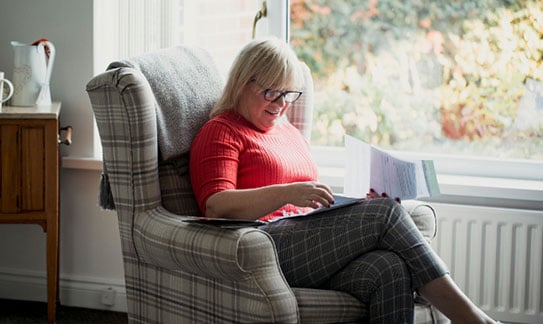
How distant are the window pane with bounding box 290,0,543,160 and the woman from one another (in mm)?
830

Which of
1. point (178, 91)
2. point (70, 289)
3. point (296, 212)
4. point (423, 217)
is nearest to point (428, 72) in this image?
point (423, 217)

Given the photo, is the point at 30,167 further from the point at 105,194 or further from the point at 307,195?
the point at 307,195

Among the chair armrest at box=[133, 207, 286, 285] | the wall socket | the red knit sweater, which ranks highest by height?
the red knit sweater

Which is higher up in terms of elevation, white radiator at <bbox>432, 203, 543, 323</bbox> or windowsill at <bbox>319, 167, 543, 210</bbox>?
windowsill at <bbox>319, 167, 543, 210</bbox>

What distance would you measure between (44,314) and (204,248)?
137 centimetres

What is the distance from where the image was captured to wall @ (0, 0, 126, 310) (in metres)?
3.12

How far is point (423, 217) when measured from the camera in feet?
7.86

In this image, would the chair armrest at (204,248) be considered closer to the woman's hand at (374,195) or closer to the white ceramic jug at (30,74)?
the woman's hand at (374,195)

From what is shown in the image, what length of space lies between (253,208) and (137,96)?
0.39 meters

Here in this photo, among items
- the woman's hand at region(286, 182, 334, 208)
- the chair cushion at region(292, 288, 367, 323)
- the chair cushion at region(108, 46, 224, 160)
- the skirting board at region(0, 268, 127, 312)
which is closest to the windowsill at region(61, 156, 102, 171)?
the skirting board at region(0, 268, 127, 312)

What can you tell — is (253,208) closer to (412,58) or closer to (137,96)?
(137,96)

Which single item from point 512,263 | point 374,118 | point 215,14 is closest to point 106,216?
point 215,14

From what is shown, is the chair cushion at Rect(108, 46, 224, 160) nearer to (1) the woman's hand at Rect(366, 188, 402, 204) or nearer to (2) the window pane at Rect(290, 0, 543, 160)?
(1) the woman's hand at Rect(366, 188, 402, 204)

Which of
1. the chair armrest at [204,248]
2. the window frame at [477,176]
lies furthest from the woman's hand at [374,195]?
the window frame at [477,176]
